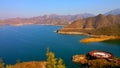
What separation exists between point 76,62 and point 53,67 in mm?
35550

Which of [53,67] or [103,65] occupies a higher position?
[53,67]

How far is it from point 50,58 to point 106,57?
37.3 metres

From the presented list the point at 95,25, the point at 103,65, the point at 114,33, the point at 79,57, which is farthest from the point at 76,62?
the point at 95,25

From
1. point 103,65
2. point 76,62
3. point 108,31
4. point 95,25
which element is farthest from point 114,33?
point 103,65

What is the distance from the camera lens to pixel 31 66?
5519 cm

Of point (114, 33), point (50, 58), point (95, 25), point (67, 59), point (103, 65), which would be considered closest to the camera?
point (50, 58)

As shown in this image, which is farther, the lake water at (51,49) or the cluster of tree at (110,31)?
the cluster of tree at (110,31)

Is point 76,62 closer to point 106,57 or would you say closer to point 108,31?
point 106,57

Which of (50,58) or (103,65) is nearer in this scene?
(50,58)

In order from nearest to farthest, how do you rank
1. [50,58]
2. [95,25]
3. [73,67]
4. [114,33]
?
Answer: [50,58], [73,67], [114,33], [95,25]

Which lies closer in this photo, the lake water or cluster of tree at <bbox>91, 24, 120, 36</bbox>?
the lake water

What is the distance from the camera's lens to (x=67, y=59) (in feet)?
225

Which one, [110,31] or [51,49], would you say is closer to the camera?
[51,49]

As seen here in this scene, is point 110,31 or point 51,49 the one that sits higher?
point 110,31
